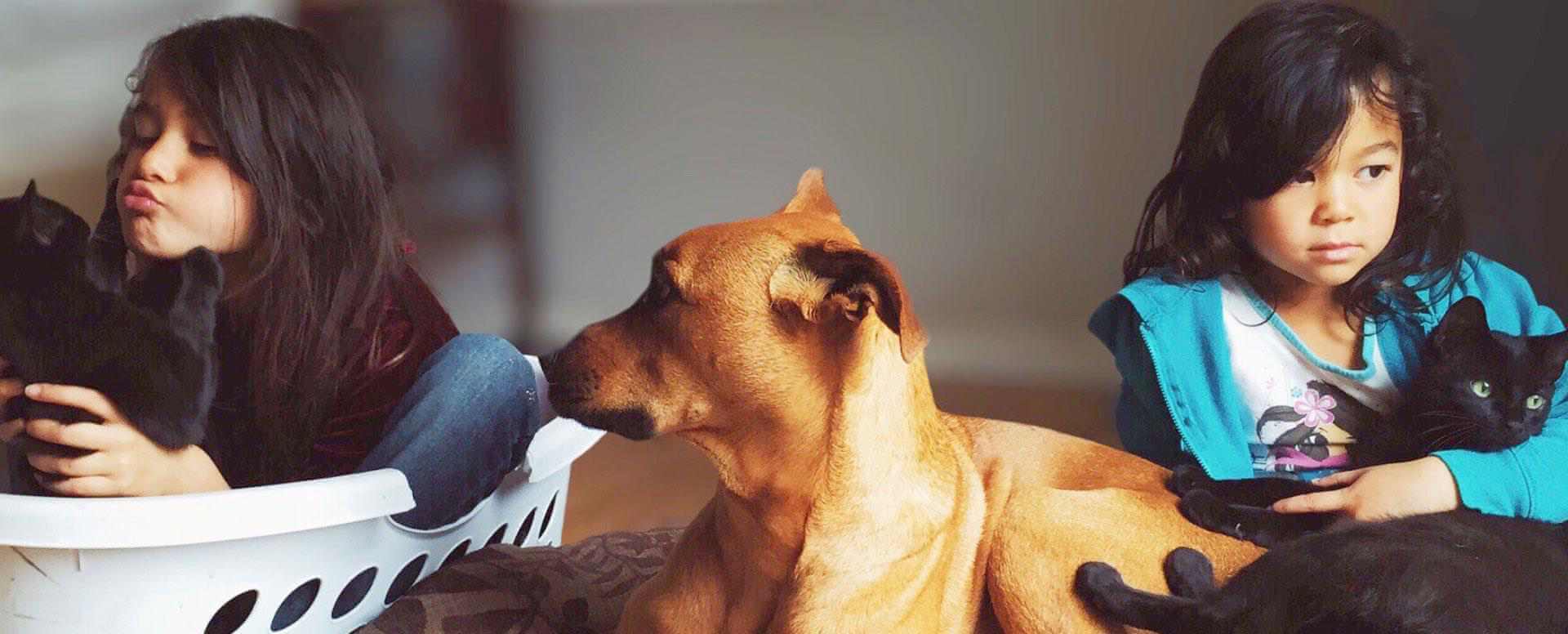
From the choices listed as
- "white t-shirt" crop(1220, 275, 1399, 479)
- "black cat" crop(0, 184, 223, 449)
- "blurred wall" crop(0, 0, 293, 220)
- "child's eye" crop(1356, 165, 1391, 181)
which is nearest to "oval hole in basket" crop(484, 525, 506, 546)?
"black cat" crop(0, 184, 223, 449)

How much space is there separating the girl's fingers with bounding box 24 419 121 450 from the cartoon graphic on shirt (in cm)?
96

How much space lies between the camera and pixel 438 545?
1.28 m

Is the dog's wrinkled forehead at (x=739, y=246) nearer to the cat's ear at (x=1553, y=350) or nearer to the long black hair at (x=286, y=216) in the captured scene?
the long black hair at (x=286, y=216)

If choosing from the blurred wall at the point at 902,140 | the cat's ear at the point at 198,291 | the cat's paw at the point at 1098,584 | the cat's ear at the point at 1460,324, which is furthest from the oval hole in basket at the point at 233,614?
the blurred wall at the point at 902,140

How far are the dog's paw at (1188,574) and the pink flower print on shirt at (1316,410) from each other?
309 millimetres

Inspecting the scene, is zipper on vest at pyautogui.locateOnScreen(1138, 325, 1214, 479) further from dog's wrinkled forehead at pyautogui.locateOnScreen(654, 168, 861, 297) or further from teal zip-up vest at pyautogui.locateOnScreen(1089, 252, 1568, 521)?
dog's wrinkled forehead at pyautogui.locateOnScreen(654, 168, 861, 297)

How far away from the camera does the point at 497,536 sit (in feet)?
4.57

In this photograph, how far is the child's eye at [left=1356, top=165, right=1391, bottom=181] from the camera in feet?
3.71

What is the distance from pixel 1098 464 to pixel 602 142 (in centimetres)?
157

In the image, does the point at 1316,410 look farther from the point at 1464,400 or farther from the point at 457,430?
the point at 457,430

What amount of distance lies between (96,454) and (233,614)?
181 millimetres

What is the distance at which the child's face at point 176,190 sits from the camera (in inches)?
42.6

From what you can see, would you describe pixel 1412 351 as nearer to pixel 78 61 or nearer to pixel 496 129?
pixel 78 61

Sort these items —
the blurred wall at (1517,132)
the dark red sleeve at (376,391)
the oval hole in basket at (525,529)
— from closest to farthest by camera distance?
1. the dark red sleeve at (376,391)
2. the oval hole in basket at (525,529)
3. the blurred wall at (1517,132)
